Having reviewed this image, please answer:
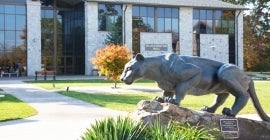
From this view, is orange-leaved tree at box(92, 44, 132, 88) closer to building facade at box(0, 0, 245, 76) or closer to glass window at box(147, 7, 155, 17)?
building facade at box(0, 0, 245, 76)

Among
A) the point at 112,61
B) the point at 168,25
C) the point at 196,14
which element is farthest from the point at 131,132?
the point at 196,14

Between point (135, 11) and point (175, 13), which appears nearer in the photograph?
point (135, 11)

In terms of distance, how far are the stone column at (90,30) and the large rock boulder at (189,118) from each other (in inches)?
1626

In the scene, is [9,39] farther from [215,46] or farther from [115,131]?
[115,131]

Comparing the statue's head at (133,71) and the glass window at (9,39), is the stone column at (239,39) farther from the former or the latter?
the statue's head at (133,71)

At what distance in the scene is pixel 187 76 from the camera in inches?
322

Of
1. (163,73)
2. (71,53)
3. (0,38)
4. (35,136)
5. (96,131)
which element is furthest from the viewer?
(71,53)

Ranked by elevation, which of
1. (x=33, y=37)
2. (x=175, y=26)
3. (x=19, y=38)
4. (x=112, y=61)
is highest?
(x=175, y=26)

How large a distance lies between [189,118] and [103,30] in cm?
4275

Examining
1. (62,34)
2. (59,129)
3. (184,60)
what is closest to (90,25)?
(62,34)

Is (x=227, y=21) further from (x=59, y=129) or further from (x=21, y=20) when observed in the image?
(x=59, y=129)

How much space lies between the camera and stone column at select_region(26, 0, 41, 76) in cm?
5006

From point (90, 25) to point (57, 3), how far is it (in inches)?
294

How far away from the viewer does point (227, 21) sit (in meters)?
55.6
